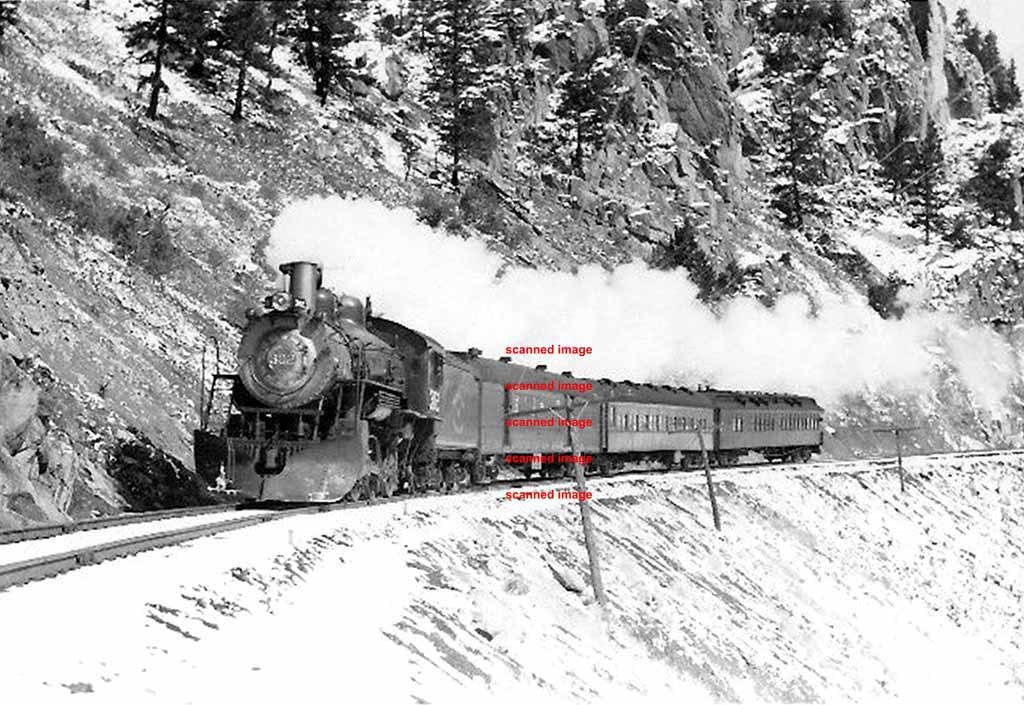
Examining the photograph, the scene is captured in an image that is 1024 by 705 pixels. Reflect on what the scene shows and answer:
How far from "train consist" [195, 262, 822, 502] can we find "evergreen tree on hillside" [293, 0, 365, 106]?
29.5m

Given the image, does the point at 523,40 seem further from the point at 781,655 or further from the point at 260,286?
the point at 781,655

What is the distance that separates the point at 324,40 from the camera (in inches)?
2125

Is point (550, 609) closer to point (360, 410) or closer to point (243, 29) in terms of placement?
point (360, 410)

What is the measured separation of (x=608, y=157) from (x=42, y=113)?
1527 inches

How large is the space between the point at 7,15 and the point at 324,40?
18844 mm

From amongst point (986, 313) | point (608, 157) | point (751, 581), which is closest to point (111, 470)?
point (751, 581)

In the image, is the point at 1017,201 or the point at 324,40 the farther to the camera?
the point at 1017,201

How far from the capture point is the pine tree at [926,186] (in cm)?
8688

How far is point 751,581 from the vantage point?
24844 millimetres

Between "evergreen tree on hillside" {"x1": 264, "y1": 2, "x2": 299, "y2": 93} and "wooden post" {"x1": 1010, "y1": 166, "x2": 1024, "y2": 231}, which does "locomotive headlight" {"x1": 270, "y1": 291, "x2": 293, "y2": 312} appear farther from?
"wooden post" {"x1": 1010, "y1": 166, "x2": 1024, "y2": 231}

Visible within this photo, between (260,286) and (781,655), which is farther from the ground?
(260,286)

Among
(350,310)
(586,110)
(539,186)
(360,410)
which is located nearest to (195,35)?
(539,186)

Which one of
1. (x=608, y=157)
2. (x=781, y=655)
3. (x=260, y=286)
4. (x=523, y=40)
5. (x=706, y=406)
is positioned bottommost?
(x=781, y=655)

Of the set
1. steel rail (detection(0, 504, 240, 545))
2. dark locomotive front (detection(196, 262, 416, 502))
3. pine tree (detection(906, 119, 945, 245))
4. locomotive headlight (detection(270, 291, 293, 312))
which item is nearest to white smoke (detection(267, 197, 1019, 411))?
pine tree (detection(906, 119, 945, 245))
